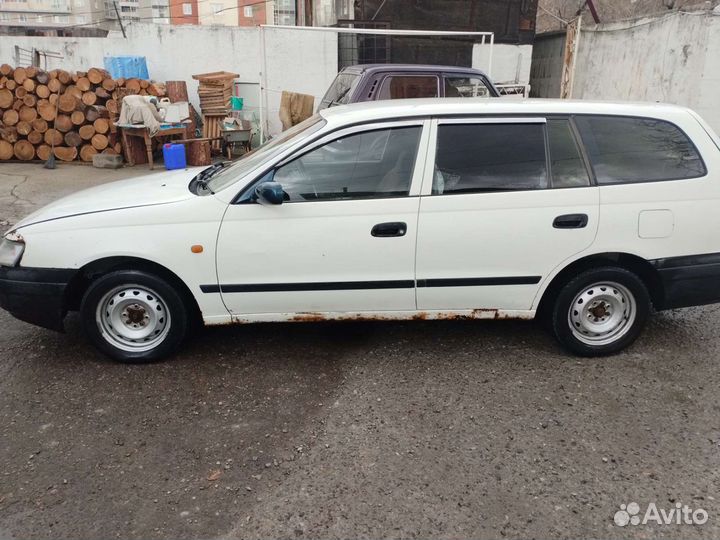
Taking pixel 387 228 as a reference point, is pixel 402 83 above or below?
above

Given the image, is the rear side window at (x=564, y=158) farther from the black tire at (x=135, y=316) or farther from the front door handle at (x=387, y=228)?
the black tire at (x=135, y=316)

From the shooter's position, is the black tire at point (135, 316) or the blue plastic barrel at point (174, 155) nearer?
the black tire at point (135, 316)

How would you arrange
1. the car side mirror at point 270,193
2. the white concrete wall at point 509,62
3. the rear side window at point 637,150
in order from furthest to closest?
the white concrete wall at point 509,62
the rear side window at point 637,150
the car side mirror at point 270,193

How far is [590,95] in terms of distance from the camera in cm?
1413

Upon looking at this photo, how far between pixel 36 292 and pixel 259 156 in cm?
169

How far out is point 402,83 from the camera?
8812 millimetres

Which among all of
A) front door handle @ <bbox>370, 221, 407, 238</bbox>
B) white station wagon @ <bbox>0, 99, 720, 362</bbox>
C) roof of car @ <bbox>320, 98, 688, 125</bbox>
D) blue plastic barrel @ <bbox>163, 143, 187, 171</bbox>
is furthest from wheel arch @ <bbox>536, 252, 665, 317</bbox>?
blue plastic barrel @ <bbox>163, 143, 187, 171</bbox>

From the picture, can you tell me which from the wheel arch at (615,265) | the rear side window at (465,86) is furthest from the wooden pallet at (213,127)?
the wheel arch at (615,265)

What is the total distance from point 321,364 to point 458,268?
111 cm

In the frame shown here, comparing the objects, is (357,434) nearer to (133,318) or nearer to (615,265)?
(133,318)

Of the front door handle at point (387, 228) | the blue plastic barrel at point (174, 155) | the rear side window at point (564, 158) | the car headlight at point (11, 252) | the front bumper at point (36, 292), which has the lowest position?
the blue plastic barrel at point (174, 155)

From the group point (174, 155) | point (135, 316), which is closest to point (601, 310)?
point (135, 316)

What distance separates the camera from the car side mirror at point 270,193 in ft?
12.2

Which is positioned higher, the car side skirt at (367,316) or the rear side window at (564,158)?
the rear side window at (564,158)
